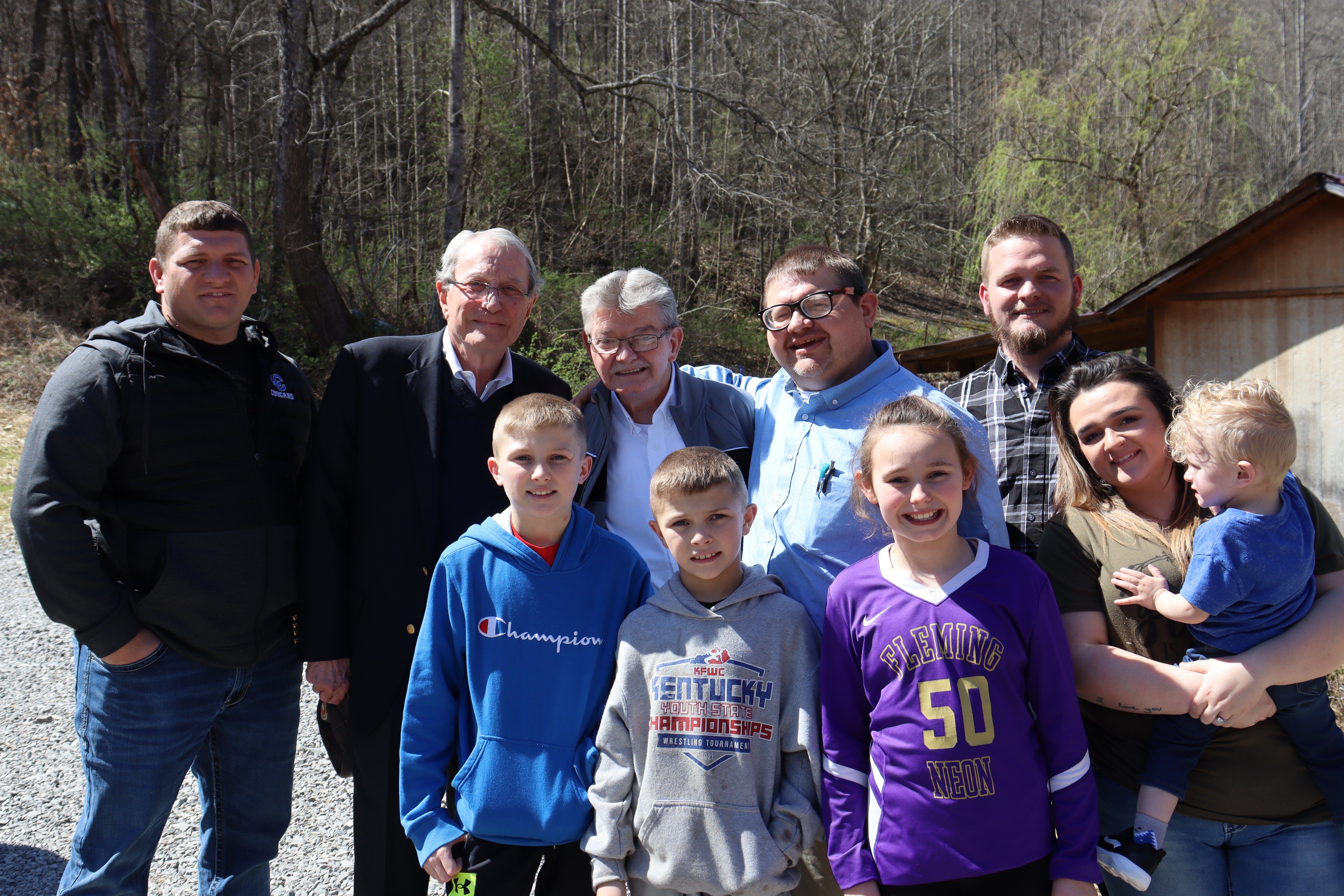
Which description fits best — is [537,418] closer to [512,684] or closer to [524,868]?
[512,684]

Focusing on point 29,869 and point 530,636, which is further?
point 29,869

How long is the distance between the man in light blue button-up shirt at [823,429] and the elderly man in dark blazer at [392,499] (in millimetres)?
891

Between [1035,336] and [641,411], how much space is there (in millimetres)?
1375

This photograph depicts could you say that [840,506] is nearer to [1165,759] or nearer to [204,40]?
[1165,759]

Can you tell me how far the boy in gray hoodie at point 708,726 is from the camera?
6.47 ft

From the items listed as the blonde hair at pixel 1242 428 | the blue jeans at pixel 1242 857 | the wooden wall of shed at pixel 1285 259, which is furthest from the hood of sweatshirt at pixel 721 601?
the wooden wall of shed at pixel 1285 259

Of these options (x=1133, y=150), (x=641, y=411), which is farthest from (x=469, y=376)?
(x=1133, y=150)

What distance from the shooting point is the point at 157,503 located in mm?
2494

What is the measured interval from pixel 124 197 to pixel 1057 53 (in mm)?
29943

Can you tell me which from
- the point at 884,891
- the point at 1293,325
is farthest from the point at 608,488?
the point at 1293,325

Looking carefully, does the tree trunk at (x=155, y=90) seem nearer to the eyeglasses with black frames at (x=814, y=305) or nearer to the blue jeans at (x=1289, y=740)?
the eyeglasses with black frames at (x=814, y=305)

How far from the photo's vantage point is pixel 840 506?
2.39 meters

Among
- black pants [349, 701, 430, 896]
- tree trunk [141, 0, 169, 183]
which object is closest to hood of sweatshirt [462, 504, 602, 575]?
black pants [349, 701, 430, 896]

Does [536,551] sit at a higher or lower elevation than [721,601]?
higher
